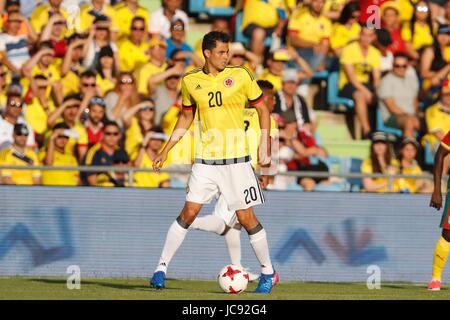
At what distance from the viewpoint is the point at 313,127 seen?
1798cm

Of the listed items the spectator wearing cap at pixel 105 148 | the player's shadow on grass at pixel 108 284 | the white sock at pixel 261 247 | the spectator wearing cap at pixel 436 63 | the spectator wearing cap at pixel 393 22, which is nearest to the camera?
the white sock at pixel 261 247

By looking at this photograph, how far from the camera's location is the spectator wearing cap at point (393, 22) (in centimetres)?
1920

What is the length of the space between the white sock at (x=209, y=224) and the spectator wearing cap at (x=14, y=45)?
5195mm

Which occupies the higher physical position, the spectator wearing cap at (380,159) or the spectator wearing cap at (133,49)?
the spectator wearing cap at (133,49)

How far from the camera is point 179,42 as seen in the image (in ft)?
60.7

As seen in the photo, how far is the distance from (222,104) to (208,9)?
25.8 feet

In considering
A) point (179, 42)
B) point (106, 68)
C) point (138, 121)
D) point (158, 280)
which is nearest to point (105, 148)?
point (138, 121)

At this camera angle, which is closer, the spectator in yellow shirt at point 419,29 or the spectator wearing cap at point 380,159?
the spectator wearing cap at point 380,159

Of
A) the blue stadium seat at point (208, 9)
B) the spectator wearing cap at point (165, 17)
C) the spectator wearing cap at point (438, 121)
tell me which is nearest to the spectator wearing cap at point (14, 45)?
the spectator wearing cap at point (165, 17)

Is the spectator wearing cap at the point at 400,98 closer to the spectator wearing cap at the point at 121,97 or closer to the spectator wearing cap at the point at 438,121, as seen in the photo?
the spectator wearing cap at the point at 438,121

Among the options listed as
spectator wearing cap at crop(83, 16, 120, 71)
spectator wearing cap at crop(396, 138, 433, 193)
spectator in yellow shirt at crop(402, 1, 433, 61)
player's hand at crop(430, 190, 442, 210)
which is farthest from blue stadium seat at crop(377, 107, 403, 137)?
player's hand at crop(430, 190, 442, 210)

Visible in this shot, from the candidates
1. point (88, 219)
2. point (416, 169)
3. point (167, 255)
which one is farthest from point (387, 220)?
point (167, 255)

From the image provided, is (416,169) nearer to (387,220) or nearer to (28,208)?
(387,220)

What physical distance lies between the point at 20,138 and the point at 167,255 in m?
4.84
